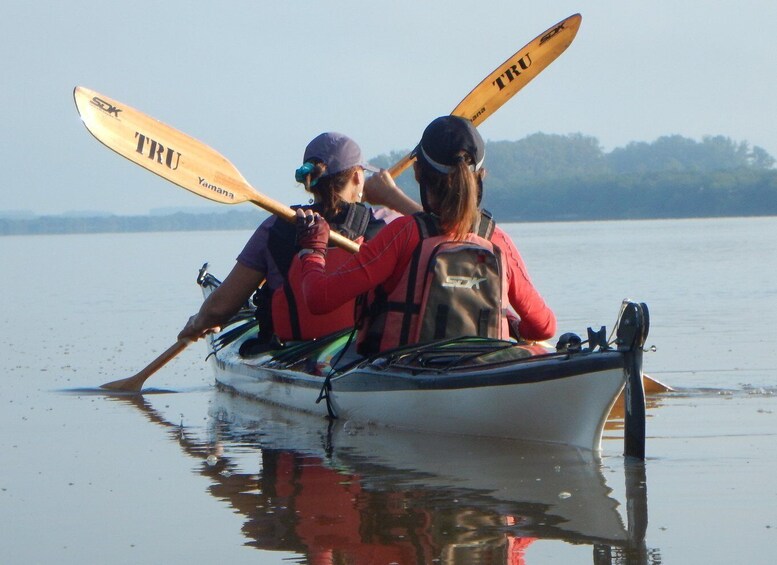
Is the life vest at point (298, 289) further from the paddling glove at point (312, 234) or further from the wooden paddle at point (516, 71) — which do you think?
the wooden paddle at point (516, 71)

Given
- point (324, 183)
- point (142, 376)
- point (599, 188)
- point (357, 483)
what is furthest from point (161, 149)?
point (599, 188)

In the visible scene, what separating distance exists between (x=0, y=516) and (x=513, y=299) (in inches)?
102

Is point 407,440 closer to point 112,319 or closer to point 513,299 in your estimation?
point 513,299

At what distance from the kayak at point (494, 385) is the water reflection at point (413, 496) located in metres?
0.10

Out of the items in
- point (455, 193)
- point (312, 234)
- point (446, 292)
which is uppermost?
point (455, 193)

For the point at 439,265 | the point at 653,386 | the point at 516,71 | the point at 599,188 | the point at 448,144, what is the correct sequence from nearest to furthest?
the point at 448,144, the point at 439,265, the point at 653,386, the point at 516,71, the point at 599,188

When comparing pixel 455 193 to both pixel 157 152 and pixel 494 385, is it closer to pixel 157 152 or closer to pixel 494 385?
pixel 494 385

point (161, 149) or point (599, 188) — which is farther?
point (599, 188)

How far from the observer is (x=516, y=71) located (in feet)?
33.2

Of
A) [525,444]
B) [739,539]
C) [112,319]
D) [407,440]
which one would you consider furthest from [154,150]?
[112,319]

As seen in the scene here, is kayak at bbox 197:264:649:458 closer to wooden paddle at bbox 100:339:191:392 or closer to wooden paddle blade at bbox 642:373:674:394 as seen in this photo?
wooden paddle blade at bbox 642:373:674:394

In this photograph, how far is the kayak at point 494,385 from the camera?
545 cm

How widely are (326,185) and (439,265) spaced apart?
4.79 ft

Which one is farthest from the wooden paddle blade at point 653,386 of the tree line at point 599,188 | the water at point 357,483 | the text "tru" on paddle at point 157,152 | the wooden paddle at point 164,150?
the tree line at point 599,188
